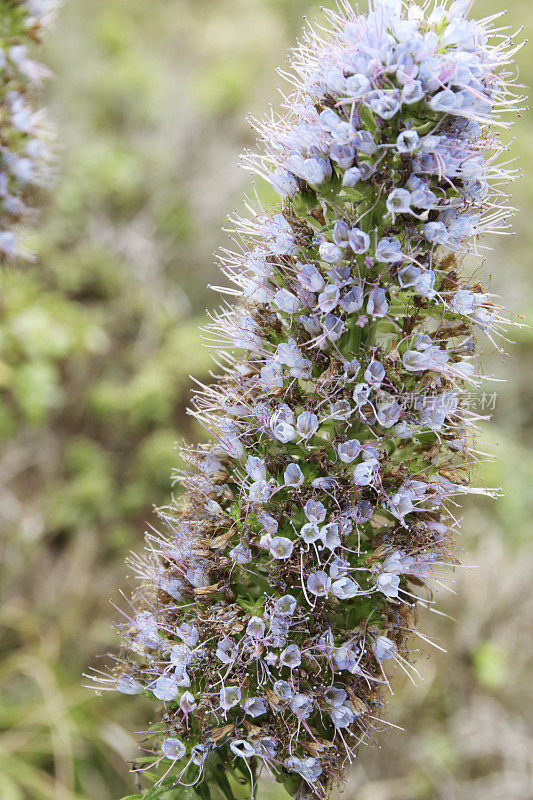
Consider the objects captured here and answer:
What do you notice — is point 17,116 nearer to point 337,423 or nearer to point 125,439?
point 337,423

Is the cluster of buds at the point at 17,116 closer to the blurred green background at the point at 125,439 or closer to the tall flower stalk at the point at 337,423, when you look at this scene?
the blurred green background at the point at 125,439

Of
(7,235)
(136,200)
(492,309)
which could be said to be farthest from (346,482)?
(136,200)

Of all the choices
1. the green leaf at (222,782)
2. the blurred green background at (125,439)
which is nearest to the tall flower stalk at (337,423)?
the green leaf at (222,782)

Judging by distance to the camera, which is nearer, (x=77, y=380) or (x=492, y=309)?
(x=492, y=309)

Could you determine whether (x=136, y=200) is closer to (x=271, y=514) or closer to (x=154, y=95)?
(x=154, y=95)

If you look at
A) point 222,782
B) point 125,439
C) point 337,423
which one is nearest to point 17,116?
point 337,423

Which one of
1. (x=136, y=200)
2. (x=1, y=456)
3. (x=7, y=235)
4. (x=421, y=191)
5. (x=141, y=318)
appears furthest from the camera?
(x=136, y=200)
